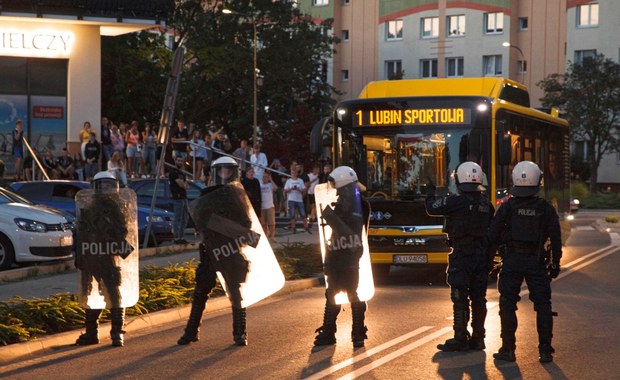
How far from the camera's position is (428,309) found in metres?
14.2

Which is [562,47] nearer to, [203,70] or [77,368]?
[203,70]

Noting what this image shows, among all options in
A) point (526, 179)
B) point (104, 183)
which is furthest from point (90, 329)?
point (526, 179)

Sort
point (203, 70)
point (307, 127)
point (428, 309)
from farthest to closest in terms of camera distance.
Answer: point (203, 70)
point (307, 127)
point (428, 309)

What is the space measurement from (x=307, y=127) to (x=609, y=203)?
581 inches

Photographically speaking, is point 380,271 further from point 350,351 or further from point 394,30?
point 394,30

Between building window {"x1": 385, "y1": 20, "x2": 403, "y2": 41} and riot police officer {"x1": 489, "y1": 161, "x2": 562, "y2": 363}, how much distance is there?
226 ft

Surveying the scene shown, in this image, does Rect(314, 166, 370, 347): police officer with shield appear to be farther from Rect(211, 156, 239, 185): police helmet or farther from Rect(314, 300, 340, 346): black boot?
Rect(211, 156, 239, 185): police helmet

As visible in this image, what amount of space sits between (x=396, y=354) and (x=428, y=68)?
6812 cm

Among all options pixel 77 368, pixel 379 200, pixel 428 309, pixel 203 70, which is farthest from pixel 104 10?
pixel 203 70

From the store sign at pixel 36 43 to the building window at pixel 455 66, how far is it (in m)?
46.3

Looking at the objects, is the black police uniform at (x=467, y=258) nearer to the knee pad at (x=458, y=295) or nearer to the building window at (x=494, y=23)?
the knee pad at (x=458, y=295)

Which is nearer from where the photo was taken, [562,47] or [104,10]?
[104,10]

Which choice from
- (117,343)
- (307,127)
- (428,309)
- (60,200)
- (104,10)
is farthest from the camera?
(307,127)

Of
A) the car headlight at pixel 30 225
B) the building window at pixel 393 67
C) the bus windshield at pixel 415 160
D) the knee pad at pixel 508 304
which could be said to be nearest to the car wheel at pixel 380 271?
the bus windshield at pixel 415 160
